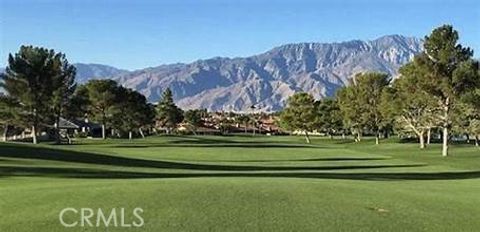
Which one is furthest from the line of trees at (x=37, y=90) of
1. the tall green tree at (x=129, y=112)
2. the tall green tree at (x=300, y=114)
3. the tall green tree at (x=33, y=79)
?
the tall green tree at (x=300, y=114)

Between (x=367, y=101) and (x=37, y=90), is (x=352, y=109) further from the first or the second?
(x=37, y=90)

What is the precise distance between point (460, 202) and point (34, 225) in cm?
1056

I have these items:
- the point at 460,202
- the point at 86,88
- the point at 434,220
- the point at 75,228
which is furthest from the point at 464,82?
the point at 86,88

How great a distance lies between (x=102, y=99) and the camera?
114m

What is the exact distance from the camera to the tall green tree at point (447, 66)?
61656 mm

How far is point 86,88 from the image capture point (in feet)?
373

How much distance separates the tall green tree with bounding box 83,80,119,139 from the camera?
11325 centimetres

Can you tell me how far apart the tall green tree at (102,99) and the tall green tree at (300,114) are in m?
29.3

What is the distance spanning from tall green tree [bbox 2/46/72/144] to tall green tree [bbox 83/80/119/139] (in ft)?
83.4

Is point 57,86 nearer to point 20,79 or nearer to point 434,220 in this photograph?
point 20,79

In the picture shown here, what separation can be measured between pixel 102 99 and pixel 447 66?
213 ft

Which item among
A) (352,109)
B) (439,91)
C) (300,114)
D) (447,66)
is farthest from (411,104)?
(300,114)

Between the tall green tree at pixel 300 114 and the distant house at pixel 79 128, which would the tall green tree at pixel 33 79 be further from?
the distant house at pixel 79 128

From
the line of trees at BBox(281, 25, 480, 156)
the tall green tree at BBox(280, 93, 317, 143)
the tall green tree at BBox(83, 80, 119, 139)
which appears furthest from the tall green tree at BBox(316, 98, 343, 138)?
the tall green tree at BBox(83, 80, 119, 139)
